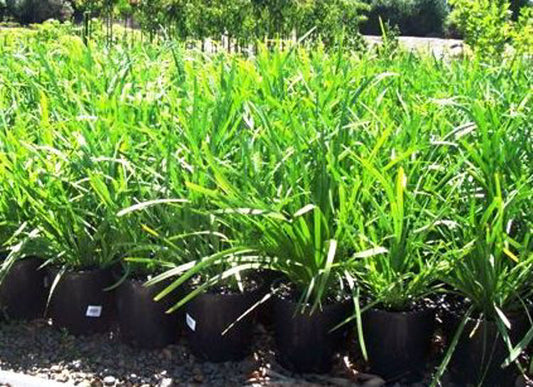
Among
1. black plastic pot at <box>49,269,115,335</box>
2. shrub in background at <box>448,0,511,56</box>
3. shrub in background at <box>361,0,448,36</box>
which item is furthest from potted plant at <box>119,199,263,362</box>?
shrub in background at <box>361,0,448,36</box>

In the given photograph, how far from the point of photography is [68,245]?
2629 mm

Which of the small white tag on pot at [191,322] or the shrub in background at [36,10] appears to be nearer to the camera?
the small white tag on pot at [191,322]

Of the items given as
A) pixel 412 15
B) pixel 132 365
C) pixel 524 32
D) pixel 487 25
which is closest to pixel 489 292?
pixel 132 365

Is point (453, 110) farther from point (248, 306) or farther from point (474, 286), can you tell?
point (248, 306)

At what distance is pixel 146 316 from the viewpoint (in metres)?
2.53

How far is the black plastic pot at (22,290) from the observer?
280 centimetres

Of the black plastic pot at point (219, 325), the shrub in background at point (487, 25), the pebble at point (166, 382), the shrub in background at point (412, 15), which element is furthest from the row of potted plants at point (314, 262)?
the shrub in background at point (412, 15)

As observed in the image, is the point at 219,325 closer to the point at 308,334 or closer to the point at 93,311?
the point at 308,334

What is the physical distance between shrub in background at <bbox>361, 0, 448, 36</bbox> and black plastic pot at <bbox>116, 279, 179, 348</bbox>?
30.3 metres

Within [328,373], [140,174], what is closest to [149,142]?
[140,174]

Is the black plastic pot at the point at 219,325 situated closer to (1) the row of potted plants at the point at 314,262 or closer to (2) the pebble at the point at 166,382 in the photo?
(1) the row of potted plants at the point at 314,262

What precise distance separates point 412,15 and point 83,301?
31822 millimetres

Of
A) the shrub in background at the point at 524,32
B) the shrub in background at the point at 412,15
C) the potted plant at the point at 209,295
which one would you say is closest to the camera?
the potted plant at the point at 209,295

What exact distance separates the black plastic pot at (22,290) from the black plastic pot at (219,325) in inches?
27.1
